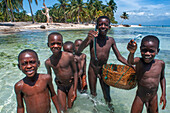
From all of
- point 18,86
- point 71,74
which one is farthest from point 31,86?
point 71,74

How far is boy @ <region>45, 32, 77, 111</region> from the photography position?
8.17ft

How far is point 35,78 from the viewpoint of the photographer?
1948 mm

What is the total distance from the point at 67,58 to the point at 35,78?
2.56ft

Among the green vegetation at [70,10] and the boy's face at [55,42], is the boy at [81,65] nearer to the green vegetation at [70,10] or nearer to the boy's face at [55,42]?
the boy's face at [55,42]

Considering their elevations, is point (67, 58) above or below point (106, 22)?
below

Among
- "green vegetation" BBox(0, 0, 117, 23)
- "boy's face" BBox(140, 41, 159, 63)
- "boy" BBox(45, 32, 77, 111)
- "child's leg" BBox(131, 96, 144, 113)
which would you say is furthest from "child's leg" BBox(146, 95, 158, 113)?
"green vegetation" BBox(0, 0, 117, 23)

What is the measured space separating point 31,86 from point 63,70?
2.66 feet

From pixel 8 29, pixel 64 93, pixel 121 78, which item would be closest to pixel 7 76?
pixel 64 93

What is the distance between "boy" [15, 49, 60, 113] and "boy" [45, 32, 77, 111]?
57 centimetres

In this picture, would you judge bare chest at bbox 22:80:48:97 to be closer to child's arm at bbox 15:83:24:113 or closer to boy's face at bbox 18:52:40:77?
child's arm at bbox 15:83:24:113

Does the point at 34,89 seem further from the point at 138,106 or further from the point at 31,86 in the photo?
the point at 138,106

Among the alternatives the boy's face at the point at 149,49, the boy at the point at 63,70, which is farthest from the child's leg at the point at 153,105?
the boy at the point at 63,70

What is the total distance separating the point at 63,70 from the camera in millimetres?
2629

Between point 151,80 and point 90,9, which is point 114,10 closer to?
point 90,9
